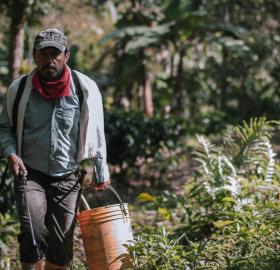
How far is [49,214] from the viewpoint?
196 inches

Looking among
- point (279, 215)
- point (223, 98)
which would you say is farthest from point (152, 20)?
point (279, 215)

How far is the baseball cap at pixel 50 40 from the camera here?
4.64 metres

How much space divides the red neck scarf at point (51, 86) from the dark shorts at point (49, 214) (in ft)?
1.98

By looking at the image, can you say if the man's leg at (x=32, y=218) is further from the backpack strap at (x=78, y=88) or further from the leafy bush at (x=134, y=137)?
the leafy bush at (x=134, y=137)

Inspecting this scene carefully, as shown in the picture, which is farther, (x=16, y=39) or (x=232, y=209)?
(x=16, y=39)

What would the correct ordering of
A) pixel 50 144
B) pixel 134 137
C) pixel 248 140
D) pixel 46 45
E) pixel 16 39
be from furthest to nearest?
1. pixel 134 137
2. pixel 16 39
3. pixel 248 140
4. pixel 50 144
5. pixel 46 45

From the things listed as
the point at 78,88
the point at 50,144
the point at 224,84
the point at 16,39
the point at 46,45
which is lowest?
the point at 224,84

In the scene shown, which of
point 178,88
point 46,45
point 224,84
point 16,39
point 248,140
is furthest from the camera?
point 224,84

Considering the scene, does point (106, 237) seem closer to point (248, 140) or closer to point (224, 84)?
point (248, 140)

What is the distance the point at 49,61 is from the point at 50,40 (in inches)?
6.0

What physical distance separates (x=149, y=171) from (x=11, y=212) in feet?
13.2

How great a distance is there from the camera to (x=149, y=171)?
1142 cm

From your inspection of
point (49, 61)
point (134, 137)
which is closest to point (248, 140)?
point (49, 61)

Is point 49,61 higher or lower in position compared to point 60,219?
higher
